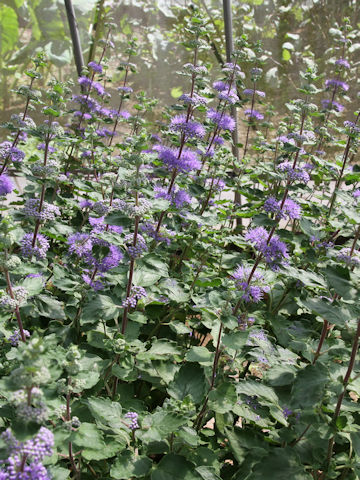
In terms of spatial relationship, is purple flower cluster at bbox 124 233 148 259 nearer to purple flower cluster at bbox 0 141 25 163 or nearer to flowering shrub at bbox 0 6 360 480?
flowering shrub at bbox 0 6 360 480

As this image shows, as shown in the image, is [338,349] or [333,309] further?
[338,349]

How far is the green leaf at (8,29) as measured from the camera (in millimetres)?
6039

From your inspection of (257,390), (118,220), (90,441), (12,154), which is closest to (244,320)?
(257,390)

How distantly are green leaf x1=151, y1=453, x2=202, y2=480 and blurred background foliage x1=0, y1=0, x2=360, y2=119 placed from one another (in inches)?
181

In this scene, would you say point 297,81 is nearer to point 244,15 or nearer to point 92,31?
point 244,15

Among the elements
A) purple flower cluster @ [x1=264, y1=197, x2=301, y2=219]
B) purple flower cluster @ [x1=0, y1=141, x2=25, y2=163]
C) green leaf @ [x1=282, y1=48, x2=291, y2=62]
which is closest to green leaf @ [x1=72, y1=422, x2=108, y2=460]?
purple flower cluster @ [x1=264, y1=197, x2=301, y2=219]

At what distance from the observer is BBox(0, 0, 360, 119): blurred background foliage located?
6.29m

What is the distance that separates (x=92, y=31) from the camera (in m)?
6.47

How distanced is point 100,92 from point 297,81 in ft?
19.6

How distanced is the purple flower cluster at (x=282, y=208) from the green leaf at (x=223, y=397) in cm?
81

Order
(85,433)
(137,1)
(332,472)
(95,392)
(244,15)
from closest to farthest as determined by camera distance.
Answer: (85,433)
(332,472)
(95,392)
(137,1)
(244,15)

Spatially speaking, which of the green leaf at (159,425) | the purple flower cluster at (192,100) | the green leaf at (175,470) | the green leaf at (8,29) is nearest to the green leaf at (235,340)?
the green leaf at (159,425)

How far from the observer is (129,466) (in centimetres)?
127

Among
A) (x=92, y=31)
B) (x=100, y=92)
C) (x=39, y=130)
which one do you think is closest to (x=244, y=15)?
(x=92, y=31)
